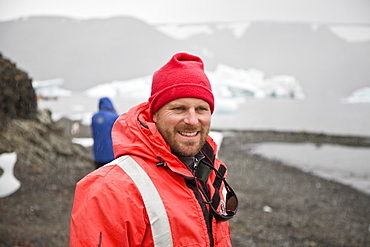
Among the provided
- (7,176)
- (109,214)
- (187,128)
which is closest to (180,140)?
(187,128)

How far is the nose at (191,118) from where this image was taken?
5.67 feet

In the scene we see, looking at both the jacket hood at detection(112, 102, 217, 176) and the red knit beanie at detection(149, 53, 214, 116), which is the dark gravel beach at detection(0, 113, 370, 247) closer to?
the jacket hood at detection(112, 102, 217, 176)

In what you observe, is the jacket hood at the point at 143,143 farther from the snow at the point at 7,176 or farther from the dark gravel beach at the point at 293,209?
the snow at the point at 7,176

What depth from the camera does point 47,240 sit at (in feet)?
17.0

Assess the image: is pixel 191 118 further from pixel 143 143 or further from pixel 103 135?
pixel 103 135

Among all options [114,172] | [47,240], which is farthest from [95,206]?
[47,240]

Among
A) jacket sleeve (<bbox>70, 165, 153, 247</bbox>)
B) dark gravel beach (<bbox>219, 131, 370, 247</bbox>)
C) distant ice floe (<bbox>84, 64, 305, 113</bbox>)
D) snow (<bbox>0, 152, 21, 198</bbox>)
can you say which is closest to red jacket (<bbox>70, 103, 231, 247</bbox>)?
jacket sleeve (<bbox>70, 165, 153, 247</bbox>)

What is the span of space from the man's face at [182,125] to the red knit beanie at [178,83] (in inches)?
1.3

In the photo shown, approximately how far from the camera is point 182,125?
1.75 metres

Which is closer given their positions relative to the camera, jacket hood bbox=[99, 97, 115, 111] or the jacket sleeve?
the jacket sleeve

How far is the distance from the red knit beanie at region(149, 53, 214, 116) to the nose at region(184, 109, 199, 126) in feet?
0.27

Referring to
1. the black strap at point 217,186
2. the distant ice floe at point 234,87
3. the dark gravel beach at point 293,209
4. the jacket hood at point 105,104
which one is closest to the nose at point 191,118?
the black strap at point 217,186

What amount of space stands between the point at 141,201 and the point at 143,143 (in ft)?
0.97

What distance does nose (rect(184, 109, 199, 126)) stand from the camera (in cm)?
173
